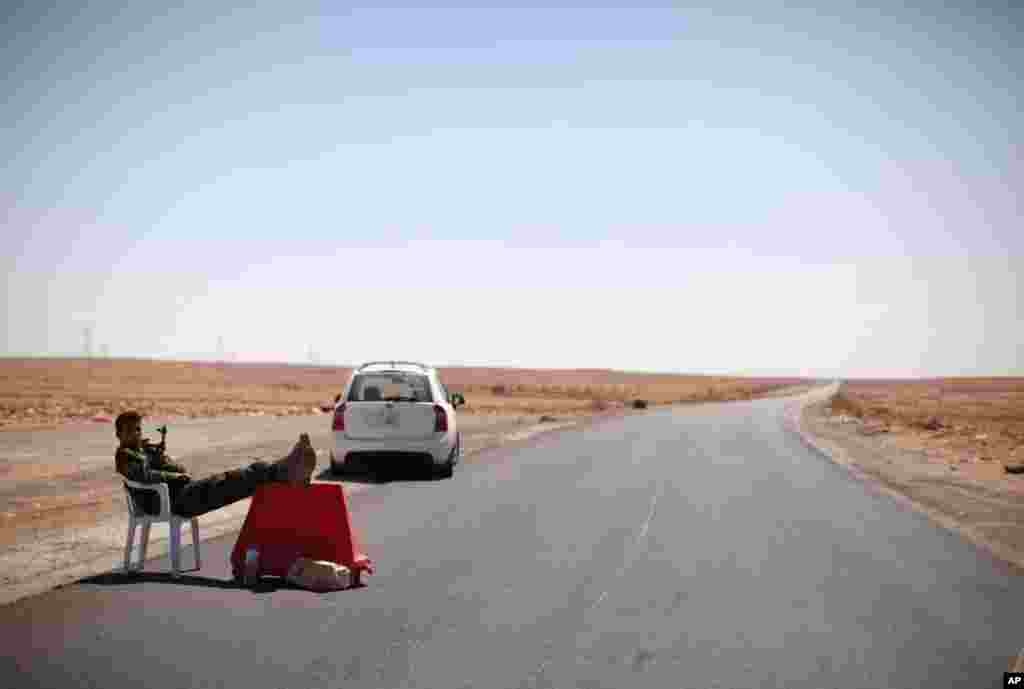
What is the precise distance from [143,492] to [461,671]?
4230 millimetres

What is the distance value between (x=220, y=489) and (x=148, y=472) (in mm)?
620

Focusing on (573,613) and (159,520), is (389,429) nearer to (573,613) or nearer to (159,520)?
(159,520)

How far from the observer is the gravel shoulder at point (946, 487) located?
1238 centimetres

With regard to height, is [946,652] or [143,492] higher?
[143,492]

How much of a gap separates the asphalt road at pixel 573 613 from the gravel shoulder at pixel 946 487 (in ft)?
2.35

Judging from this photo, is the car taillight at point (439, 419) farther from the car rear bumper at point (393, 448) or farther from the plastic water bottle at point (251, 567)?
the plastic water bottle at point (251, 567)

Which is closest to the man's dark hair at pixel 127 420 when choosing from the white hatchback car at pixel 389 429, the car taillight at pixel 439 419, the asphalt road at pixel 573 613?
the asphalt road at pixel 573 613

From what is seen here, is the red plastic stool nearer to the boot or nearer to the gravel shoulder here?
the boot

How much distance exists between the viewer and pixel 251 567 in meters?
8.35

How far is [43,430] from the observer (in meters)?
30.1

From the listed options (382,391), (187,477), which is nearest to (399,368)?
(382,391)

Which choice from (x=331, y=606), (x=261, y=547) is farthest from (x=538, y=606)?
(x=261, y=547)

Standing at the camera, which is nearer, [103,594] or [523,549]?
[103,594]

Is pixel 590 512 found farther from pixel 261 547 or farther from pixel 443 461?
pixel 261 547
